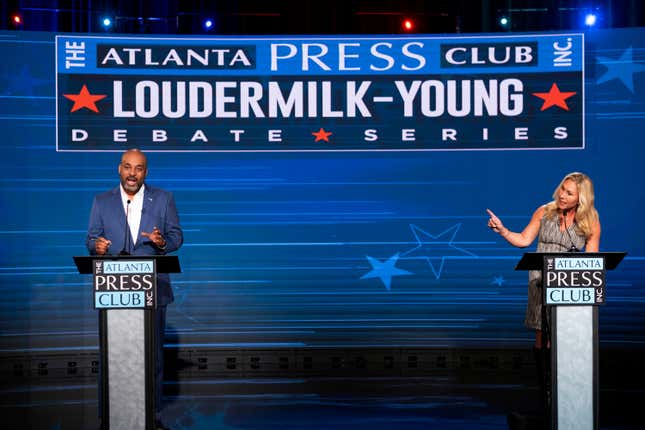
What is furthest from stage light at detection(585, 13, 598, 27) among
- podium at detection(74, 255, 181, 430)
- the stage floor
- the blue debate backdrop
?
podium at detection(74, 255, 181, 430)

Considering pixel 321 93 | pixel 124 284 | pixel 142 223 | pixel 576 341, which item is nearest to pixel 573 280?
pixel 576 341

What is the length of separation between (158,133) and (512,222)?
2475 mm

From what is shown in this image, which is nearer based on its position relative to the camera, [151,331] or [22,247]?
[151,331]

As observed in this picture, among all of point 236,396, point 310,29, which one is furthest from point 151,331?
point 310,29

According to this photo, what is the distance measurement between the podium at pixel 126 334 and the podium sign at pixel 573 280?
5.22 ft

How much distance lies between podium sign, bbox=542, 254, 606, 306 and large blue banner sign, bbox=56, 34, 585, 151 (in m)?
2.58

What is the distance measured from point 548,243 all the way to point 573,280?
2.71 feet

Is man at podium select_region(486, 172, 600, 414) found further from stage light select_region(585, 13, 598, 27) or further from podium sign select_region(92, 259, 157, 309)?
stage light select_region(585, 13, 598, 27)

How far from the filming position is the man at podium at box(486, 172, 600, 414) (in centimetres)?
486

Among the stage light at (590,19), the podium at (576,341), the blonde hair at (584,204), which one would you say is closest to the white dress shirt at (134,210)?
the podium at (576,341)

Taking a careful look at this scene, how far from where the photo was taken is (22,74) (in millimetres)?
6574

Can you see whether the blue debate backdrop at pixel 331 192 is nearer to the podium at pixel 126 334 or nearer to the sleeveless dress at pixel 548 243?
the sleeveless dress at pixel 548 243

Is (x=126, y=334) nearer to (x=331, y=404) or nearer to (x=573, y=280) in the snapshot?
(x=331, y=404)

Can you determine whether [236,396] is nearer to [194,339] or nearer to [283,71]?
[194,339]
